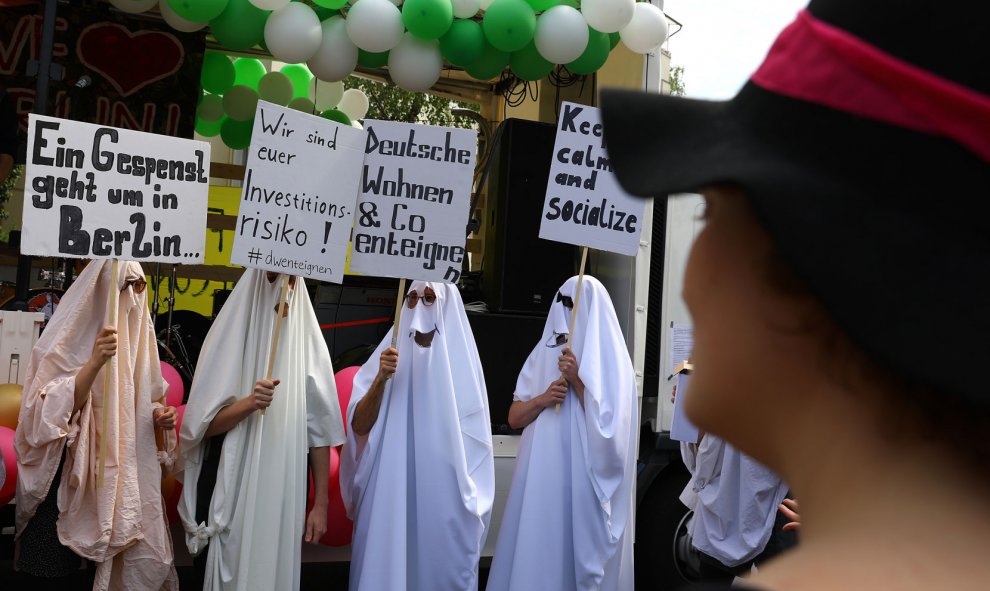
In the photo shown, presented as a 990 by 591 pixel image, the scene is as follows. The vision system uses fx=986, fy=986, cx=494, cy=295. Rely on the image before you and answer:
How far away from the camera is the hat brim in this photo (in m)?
0.64

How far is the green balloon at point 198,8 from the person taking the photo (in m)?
6.36

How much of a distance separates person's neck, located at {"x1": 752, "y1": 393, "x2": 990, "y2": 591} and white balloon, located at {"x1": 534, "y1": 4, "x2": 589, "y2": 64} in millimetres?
6114

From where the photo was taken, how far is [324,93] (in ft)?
31.1

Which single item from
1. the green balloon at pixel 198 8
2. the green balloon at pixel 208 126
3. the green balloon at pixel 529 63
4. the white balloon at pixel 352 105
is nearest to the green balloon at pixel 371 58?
the green balloon at pixel 529 63

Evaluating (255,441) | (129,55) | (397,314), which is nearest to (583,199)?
(397,314)

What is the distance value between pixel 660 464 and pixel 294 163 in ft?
Answer: 10.4

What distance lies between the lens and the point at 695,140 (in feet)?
2.59

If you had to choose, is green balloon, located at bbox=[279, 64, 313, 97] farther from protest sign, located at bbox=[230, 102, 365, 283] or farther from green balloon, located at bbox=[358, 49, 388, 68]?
protest sign, located at bbox=[230, 102, 365, 283]

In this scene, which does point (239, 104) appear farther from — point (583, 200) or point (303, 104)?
point (583, 200)

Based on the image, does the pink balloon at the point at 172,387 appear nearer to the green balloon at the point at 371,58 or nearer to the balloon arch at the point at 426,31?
the balloon arch at the point at 426,31

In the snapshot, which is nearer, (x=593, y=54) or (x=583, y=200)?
(x=583, y=200)

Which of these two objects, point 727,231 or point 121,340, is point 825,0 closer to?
point 727,231

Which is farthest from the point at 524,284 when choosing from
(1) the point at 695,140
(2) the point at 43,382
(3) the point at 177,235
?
(1) the point at 695,140

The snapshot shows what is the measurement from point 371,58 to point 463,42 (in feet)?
2.39
